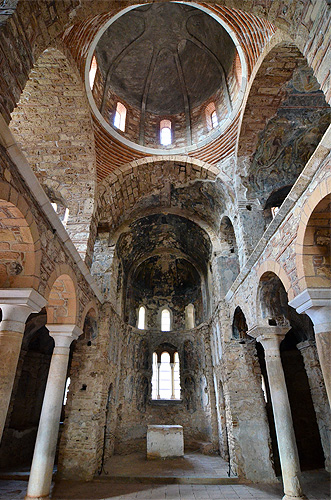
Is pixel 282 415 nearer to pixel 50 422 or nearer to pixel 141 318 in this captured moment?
pixel 50 422

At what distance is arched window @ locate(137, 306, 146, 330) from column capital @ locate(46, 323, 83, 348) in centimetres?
968

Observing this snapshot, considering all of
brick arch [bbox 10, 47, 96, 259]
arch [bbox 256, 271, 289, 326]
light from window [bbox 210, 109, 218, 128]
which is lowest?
arch [bbox 256, 271, 289, 326]

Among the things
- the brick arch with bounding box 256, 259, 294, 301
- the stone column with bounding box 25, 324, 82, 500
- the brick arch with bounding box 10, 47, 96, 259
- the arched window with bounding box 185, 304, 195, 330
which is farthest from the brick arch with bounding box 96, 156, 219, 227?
the arched window with bounding box 185, 304, 195, 330

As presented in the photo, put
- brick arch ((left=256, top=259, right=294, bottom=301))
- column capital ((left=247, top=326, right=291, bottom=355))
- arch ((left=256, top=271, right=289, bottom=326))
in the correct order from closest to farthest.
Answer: brick arch ((left=256, top=259, right=294, bottom=301))
column capital ((left=247, top=326, right=291, bottom=355))
arch ((left=256, top=271, right=289, bottom=326))

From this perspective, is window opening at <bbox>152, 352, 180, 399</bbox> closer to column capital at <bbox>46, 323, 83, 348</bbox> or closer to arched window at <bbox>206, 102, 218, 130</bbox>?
column capital at <bbox>46, 323, 83, 348</bbox>

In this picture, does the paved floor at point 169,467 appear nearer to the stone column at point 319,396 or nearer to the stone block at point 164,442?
the stone block at point 164,442

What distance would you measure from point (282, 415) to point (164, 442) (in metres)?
6.70

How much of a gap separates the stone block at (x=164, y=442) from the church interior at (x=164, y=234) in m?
0.08

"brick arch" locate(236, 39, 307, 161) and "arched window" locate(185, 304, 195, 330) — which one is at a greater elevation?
"brick arch" locate(236, 39, 307, 161)

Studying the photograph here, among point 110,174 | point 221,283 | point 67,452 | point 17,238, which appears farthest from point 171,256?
point 17,238

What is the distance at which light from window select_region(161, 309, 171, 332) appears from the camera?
17.8 m

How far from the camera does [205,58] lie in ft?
43.1

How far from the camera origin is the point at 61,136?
32.6ft

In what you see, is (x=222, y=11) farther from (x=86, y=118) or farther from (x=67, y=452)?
(x=67, y=452)
